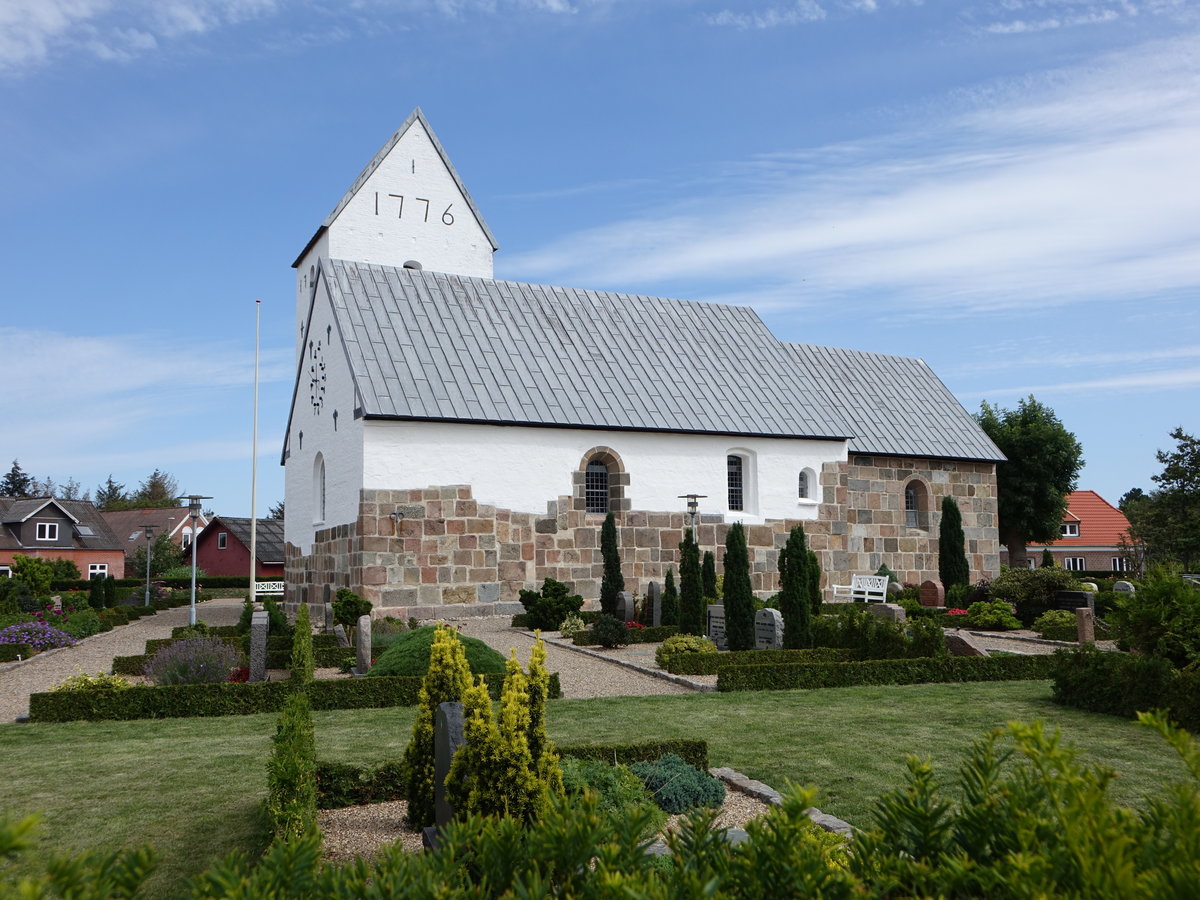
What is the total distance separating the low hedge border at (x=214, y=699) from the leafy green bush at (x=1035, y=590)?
33.5 feet

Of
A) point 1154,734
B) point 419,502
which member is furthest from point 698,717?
point 419,502

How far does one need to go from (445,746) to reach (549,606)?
419 inches

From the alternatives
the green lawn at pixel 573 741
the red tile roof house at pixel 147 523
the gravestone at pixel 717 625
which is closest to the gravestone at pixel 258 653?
the green lawn at pixel 573 741

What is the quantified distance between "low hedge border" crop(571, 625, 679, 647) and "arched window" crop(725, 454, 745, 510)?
18.9 ft

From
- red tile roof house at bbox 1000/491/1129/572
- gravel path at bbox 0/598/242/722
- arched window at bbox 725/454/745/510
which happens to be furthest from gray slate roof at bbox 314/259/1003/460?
red tile roof house at bbox 1000/491/1129/572

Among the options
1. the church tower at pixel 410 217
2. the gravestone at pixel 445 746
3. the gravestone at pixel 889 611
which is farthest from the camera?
the church tower at pixel 410 217

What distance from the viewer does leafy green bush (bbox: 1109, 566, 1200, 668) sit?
25.2 ft

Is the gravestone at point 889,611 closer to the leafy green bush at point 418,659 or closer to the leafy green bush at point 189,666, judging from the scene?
the leafy green bush at point 418,659

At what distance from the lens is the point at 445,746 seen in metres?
4.14

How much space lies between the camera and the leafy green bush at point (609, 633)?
12.8 meters

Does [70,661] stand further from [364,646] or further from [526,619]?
[526,619]

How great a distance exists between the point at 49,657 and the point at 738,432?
12.3m

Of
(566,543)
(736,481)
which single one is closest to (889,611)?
(566,543)

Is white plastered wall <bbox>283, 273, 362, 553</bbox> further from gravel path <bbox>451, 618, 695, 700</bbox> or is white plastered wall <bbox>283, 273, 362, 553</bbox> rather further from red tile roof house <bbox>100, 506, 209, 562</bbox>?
red tile roof house <bbox>100, 506, 209, 562</bbox>
